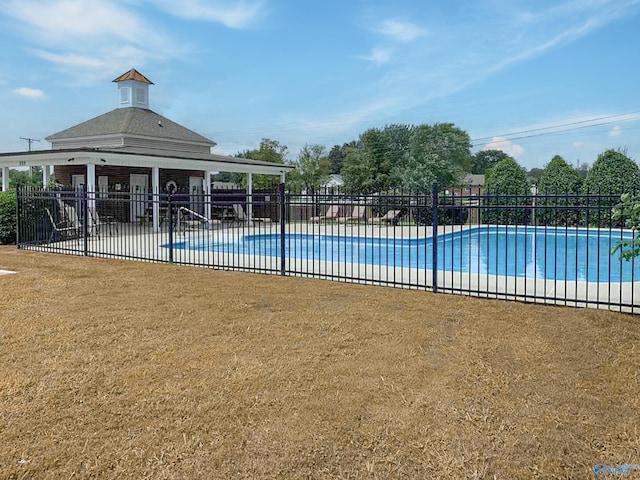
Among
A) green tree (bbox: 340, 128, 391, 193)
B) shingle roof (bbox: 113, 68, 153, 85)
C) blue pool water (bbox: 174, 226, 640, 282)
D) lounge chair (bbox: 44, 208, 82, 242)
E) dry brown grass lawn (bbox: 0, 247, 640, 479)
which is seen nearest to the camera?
dry brown grass lawn (bbox: 0, 247, 640, 479)

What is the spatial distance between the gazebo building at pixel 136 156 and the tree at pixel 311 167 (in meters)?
15.8

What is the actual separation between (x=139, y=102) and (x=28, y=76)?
207 inches

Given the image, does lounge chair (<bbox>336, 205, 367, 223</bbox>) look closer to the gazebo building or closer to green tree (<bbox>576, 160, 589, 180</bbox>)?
the gazebo building

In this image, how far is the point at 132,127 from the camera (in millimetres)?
25000

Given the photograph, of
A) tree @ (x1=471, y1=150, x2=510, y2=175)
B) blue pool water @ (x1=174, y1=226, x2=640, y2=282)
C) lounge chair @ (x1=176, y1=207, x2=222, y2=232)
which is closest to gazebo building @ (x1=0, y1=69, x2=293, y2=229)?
lounge chair @ (x1=176, y1=207, x2=222, y2=232)

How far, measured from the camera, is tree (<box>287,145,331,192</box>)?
44269 millimetres

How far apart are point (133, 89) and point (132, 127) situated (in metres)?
4.51

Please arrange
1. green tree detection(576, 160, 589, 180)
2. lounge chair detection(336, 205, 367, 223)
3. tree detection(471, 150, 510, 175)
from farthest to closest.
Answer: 1. tree detection(471, 150, 510, 175)
2. green tree detection(576, 160, 589, 180)
3. lounge chair detection(336, 205, 367, 223)

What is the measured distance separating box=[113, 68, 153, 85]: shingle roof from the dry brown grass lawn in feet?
77.3

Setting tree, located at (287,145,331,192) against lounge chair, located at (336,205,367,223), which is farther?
tree, located at (287,145,331,192)

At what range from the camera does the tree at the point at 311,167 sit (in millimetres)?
44269

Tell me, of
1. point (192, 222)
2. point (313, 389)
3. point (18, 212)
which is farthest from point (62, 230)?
point (313, 389)

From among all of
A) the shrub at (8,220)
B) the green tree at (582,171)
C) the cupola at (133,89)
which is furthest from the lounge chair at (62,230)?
the green tree at (582,171)

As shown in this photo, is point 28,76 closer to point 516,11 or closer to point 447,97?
point 516,11
